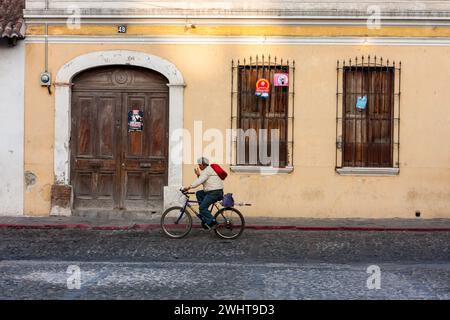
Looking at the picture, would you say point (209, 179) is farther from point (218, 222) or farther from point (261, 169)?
point (261, 169)

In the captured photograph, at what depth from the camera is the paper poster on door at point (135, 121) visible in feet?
51.3

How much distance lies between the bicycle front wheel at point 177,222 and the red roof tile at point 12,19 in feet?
17.5

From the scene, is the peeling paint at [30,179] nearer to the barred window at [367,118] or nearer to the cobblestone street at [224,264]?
the cobblestone street at [224,264]

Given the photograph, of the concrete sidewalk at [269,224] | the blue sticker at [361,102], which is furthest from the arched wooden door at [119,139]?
the blue sticker at [361,102]

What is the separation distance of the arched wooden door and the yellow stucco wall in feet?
2.19

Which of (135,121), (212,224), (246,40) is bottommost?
(212,224)

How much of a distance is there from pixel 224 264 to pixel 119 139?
6157 mm

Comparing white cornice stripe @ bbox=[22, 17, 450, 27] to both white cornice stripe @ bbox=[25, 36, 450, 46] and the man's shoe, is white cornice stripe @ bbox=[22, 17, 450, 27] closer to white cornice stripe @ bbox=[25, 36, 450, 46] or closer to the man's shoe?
white cornice stripe @ bbox=[25, 36, 450, 46]

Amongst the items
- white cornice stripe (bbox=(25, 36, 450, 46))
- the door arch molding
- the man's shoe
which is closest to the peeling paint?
the door arch molding

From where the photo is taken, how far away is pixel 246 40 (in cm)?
1542

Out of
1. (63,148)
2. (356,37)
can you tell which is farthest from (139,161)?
(356,37)

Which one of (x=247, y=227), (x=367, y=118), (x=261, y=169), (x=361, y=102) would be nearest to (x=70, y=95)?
(x=261, y=169)

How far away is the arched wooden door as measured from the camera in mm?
15688

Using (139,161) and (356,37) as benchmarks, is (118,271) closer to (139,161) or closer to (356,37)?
(139,161)
